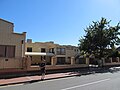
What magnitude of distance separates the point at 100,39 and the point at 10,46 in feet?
56.1

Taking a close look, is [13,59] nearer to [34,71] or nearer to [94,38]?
[34,71]

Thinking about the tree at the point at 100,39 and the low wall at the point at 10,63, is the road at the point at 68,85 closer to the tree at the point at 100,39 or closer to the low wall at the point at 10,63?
the low wall at the point at 10,63

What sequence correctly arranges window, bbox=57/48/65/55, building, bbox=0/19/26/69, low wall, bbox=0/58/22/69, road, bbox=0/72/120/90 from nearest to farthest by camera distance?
1. road, bbox=0/72/120/90
2. low wall, bbox=0/58/22/69
3. building, bbox=0/19/26/69
4. window, bbox=57/48/65/55

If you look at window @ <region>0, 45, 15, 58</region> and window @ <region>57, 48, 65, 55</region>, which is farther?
window @ <region>57, 48, 65, 55</region>

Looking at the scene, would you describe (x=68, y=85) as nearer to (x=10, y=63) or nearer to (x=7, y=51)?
(x=10, y=63)

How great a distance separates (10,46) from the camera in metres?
23.0

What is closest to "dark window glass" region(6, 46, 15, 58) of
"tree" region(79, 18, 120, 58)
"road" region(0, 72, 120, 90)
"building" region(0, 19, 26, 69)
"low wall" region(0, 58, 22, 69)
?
"building" region(0, 19, 26, 69)

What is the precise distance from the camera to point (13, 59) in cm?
2138

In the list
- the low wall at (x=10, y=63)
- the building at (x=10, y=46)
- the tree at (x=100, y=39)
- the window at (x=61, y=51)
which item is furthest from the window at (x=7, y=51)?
the window at (x=61, y=51)

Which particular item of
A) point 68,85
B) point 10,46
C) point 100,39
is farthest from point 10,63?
point 100,39

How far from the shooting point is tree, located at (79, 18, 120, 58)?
34.8 m

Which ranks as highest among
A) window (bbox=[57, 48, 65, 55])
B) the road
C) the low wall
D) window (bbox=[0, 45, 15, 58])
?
window (bbox=[57, 48, 65, 55])

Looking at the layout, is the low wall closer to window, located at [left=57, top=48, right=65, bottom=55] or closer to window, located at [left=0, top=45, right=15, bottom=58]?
window, located at [left=0, top=45, right=15, bottom=58]

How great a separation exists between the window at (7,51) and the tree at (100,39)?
16.2 metres
